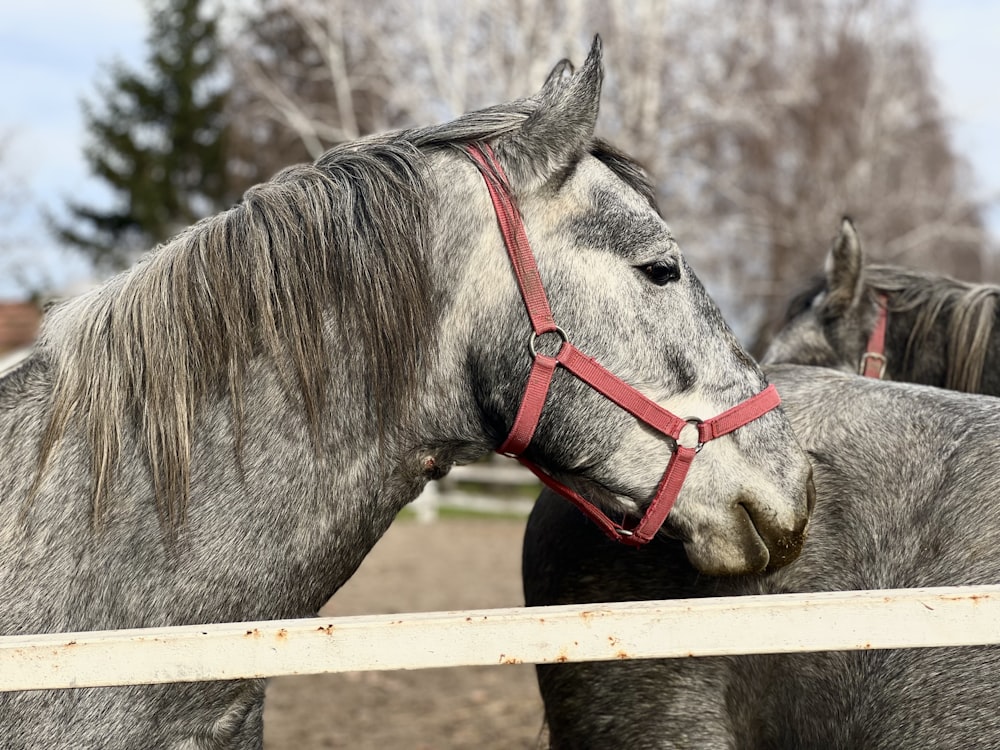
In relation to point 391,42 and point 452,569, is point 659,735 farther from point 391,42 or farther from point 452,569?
point 391,42

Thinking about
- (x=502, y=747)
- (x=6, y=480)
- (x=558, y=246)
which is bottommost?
(x=502, y=747)

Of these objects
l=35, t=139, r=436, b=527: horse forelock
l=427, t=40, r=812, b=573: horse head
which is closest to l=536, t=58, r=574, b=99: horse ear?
l=427, t=40, r=812, b=573: horse head

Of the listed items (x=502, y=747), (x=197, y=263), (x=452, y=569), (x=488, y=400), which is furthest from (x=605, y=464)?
(x=452, y=569)

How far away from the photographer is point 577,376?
6.80 feet

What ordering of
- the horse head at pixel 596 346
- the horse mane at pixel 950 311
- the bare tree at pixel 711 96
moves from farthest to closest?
the bare tree at pixel 711 96 < the horse mane at pixel 950 311 < the horse head at pixel 596 346

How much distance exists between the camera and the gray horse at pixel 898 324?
11.5ft

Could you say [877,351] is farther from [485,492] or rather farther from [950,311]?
[485,492]

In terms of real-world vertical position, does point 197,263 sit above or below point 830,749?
above

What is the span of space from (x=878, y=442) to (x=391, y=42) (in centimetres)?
1510

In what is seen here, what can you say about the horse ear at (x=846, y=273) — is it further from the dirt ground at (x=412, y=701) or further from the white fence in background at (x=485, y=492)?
the white fence in background at (x=485, y=492)

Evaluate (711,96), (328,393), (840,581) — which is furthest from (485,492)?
(328,393)

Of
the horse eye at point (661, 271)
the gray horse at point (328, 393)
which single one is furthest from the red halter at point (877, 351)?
the horse eye at point (661, 271)

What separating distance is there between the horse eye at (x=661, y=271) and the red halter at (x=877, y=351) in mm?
1910

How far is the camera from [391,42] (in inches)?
638
